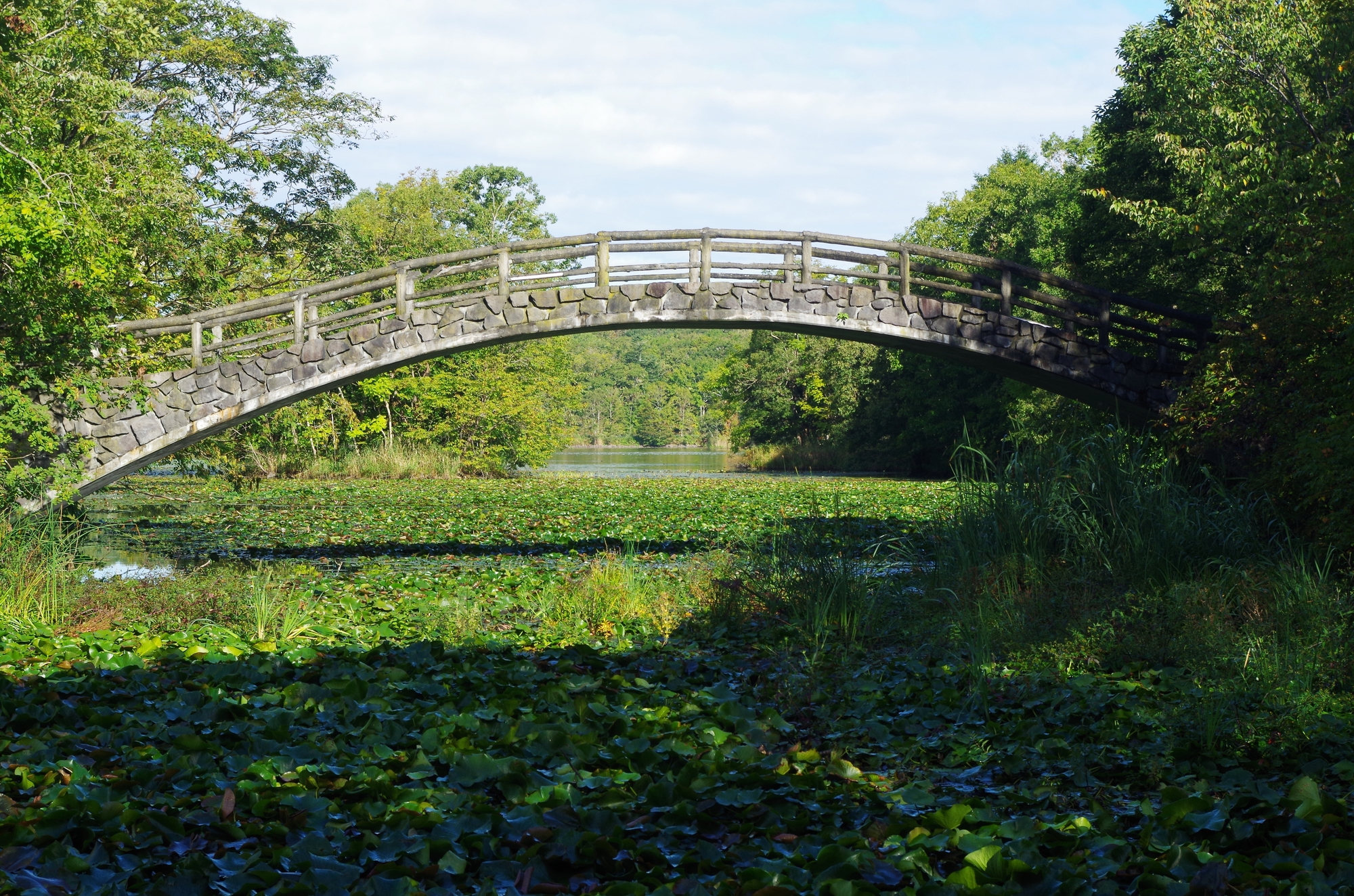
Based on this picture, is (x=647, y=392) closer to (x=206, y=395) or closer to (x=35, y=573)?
(x=206, y=395)

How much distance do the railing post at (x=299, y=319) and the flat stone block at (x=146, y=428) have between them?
67.7 inches

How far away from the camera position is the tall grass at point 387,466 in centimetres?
2597

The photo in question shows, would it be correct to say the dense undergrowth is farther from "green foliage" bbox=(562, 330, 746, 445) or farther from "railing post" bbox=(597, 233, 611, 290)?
"green foliage" bbox=(562, 330, 746, 445)

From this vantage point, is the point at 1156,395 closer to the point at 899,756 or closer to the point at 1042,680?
the point at 1042,680

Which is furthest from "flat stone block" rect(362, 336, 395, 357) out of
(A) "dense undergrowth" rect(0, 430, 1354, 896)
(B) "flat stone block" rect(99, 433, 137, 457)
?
(A) "dense undergrowth" rect(0, 430, 1354, 896)

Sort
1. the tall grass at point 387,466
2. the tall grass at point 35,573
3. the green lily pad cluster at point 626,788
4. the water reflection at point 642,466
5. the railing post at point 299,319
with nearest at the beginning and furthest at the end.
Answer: the green lily pad cluster at point 626,788, the tall grass at point 35,573, the railing post at point 299,319, the tall grass at point 387,466, the water reflection at point 642,466

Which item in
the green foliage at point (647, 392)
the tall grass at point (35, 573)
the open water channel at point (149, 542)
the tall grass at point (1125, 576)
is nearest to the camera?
the tall grass at point (1125, 576)

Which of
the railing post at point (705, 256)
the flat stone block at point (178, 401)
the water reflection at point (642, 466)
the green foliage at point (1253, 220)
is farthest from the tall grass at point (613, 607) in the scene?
the water reflection at point (642, 466)

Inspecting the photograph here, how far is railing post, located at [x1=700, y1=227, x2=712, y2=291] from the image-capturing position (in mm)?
12906

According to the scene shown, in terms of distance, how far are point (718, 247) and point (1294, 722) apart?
9022 mm

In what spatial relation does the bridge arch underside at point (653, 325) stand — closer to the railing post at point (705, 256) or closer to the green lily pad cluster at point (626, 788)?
the railing post at point (705, 256)

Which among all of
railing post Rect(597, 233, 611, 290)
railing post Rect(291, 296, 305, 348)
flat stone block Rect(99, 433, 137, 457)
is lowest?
flat stone block Rect(99, 433, 137, 457)

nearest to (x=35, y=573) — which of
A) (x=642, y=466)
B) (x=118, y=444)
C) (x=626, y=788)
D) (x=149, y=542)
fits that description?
(x=118, y=444)

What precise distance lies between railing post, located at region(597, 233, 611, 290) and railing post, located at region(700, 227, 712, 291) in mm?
1074
